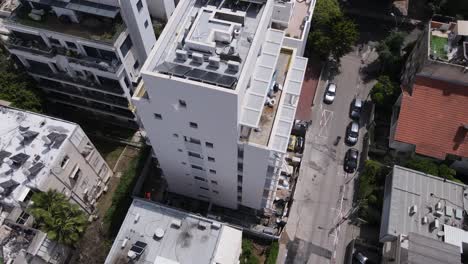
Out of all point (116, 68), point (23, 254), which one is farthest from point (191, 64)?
point (23, 254)

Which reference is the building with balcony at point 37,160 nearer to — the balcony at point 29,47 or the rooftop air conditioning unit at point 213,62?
the balcony at point 29,47

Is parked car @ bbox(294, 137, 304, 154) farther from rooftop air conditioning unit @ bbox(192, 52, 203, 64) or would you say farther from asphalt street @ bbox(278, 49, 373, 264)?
rooftop air conditioning unit @ bbox(192, 52, 203, 64)

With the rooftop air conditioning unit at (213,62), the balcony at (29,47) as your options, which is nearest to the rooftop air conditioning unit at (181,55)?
the rooftop air conditioning unit at (213,62)

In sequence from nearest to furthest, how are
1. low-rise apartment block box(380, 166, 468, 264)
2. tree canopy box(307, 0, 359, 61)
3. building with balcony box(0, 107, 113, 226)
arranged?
building with balcony box(0, 107, 113, 226) < low-rise apartment block box(380, 166, 468, 264) < tree canopy box(307, 0, 359, 61)

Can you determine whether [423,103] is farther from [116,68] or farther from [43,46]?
[43,46]

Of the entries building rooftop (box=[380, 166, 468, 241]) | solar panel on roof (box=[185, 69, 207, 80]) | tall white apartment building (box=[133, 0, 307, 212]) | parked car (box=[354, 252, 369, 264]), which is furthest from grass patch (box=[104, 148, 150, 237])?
building rooftop (box=[380, 166, 468, 241])

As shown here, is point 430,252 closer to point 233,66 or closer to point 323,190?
point 323,190

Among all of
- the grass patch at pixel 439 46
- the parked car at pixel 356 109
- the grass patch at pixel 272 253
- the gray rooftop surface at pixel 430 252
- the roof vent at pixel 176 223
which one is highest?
the grass patch at pixel 439 46
